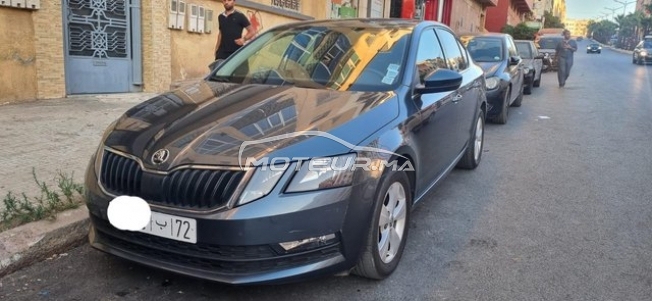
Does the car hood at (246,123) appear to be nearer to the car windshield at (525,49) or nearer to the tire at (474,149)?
the tire at (474,149)

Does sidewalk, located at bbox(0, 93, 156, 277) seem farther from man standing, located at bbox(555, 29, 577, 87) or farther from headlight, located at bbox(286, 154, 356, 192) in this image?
man standing, located at bbox(555, 29, 577, 87)

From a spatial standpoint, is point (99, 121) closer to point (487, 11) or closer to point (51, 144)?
point (51, 144)

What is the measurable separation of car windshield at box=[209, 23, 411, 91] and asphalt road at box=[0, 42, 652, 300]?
1.21 meters

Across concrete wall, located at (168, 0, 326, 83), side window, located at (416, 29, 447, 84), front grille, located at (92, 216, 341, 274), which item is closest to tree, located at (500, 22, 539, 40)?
concrete wall, located at (168, 0, 326, 83)

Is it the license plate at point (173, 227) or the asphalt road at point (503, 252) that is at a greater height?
the license plate at point (173, 227)

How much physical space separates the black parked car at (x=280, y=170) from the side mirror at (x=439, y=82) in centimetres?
1

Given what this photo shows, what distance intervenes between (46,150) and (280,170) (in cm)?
339

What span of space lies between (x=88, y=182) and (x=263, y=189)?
3.78 feet

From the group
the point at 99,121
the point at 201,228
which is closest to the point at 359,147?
the point at 201,228

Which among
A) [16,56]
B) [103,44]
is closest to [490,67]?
[103,44]

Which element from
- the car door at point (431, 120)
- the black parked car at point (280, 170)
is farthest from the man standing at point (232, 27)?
the black parked car at point (280, 170)

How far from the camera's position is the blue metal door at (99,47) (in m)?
7.59

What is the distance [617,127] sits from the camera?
8.74 m

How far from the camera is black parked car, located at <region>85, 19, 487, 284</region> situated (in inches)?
99.3
